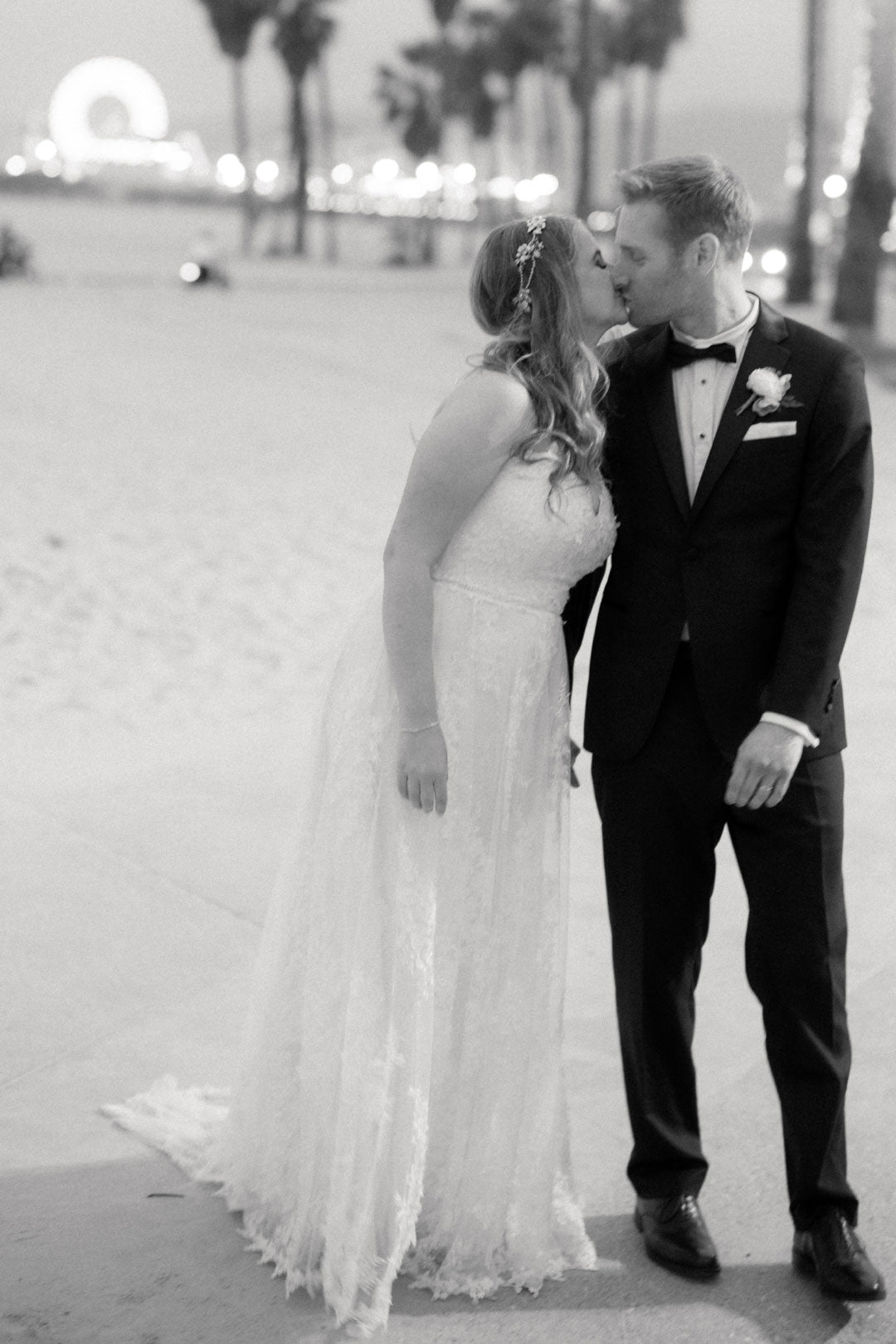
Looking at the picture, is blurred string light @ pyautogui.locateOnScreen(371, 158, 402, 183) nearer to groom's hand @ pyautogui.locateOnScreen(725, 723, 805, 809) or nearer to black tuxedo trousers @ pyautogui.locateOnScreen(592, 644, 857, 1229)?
black tuxedo trousers @ pyautogui.locateOnScreen(592, 644, 857, 1229)

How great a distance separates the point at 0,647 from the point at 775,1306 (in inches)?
204

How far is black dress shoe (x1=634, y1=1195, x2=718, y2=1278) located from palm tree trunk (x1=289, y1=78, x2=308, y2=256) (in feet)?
149

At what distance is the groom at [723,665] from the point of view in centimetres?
291

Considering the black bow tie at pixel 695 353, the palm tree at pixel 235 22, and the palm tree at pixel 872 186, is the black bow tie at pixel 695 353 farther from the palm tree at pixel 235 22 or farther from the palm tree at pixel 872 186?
the palm tree at pixel 235 22

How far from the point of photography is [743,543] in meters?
2.96

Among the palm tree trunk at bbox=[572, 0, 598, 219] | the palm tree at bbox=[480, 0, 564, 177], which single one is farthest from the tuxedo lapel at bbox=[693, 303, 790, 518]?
the palm tree at bbox=[480, 0, 564, 177]

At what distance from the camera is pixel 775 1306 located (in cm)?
301

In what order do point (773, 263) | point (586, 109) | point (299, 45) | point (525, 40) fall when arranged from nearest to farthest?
1. point (586, 109)
2. point (773, 263)
3. point (299, 45)
4. point (525, 40)

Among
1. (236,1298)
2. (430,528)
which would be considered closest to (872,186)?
(430,528)

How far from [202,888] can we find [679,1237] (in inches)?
83.1

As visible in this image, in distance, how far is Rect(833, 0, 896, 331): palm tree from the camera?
63.7 ft

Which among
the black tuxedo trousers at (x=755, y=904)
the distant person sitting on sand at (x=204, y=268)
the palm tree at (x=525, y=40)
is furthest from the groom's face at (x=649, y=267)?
the palm tree at (x=525, y=40)

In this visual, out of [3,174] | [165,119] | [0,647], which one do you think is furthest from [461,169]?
[0,647]

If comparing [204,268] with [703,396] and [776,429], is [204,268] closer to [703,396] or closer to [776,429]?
[703,396]
